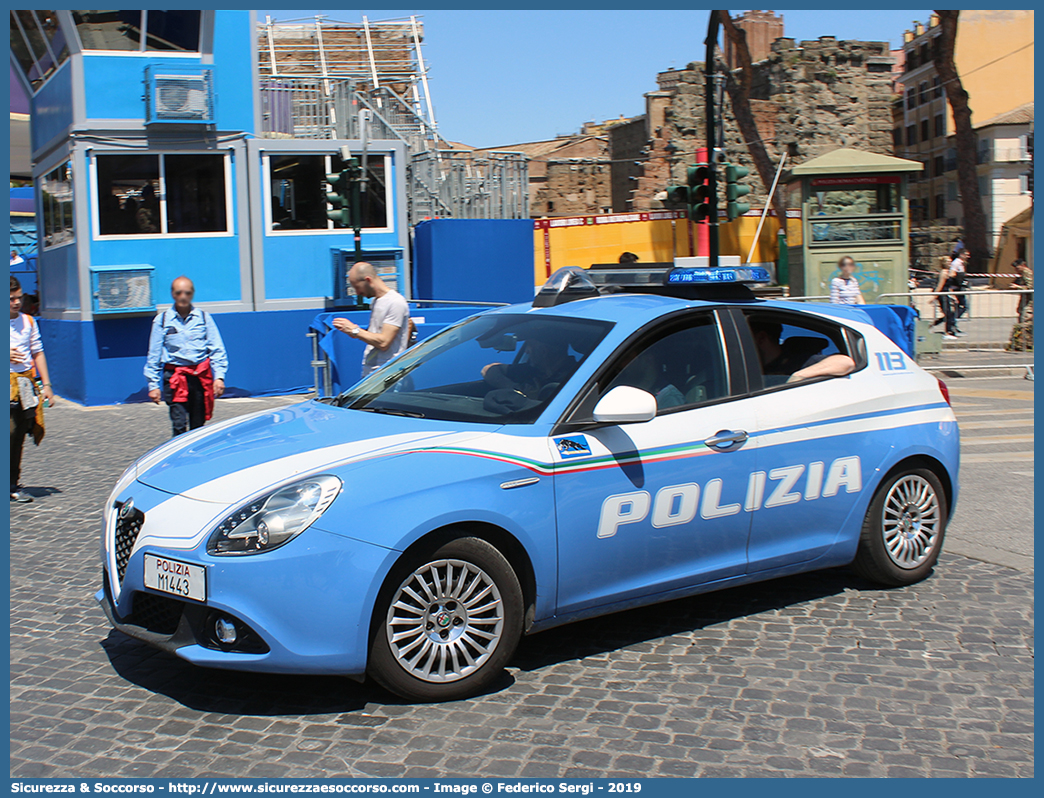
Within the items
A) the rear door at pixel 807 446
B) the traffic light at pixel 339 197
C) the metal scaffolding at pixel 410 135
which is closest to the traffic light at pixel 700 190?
the traffic light at pixel 339 197

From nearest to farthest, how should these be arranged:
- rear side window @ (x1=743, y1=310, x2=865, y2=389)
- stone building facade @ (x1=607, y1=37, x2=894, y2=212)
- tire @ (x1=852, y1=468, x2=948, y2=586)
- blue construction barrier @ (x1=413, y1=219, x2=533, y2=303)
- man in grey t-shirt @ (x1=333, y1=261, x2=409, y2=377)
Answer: rear side window @ (x1=743, y1=310, x2=865, y2=389) → tire @ (x1=852, y1=468, x2=948, y2=586) → man in grey t-shirt @ (x1=333, y1=261, x2=409, y2=377) → blue construction barrier @ (x1=413, y1=219, x2=533, y2=303) → stone building facade @ (x1=607, y1=37, x2=894, y2=212)

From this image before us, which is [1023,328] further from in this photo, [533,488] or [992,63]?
[992,63]

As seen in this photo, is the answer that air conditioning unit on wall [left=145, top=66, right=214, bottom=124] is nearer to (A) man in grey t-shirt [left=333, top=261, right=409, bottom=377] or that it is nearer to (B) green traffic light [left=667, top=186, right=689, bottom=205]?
(B) green traffic light [left=667, top=186, right=689, bottom=205]

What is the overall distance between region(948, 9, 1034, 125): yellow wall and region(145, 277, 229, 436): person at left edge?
58.5m

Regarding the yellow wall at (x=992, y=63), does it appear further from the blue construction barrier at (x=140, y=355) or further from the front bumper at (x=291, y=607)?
the front bumper at (x=291, y=607)

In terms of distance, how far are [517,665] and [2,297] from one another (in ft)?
18.7

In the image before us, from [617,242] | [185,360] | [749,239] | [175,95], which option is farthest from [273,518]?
[749,239]

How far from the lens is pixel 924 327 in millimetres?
18250

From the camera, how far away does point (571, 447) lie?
454 cm

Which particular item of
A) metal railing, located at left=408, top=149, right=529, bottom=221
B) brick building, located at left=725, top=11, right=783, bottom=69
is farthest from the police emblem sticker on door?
brick building, located at left=725, top=11, right=783, bottom=69

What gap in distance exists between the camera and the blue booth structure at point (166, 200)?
16438mm

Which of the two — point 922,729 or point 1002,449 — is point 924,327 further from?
point 922,729

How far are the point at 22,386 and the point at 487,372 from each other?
4.72m

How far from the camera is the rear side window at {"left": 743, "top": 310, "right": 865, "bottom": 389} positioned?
5.41m
